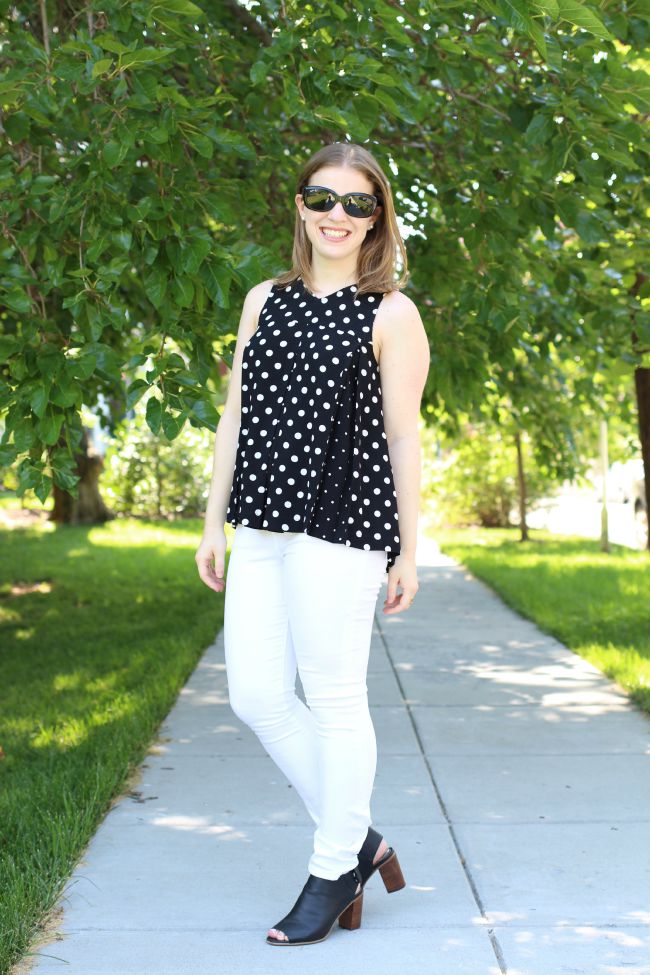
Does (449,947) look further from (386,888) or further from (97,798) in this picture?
(97,798)

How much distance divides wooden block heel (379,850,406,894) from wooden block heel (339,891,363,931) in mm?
130

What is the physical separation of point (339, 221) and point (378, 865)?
170 centimetres

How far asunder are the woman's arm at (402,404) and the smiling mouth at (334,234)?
0.19 m

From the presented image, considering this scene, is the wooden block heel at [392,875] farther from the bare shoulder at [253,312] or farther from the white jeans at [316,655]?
the bare shoulder at [253,312]

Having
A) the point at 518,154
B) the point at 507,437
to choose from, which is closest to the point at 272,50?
the point at 518,154

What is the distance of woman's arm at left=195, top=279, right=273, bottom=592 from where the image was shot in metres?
3.20

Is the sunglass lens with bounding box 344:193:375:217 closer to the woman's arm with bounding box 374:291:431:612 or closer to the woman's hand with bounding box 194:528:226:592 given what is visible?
the woman's arm with bounding box 374:291:431:612

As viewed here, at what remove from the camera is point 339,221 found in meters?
3.09

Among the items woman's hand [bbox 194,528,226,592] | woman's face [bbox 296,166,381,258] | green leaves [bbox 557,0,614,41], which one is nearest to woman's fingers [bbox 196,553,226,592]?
woman's hand [bbox 194,528,226,592]

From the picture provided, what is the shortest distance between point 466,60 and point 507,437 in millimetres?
13138

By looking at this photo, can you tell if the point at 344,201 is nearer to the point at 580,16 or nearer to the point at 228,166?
the point at 580,16

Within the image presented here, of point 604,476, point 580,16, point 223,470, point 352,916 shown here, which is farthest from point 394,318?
point 604,476

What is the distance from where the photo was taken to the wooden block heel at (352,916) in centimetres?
324

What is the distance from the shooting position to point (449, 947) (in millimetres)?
3146
